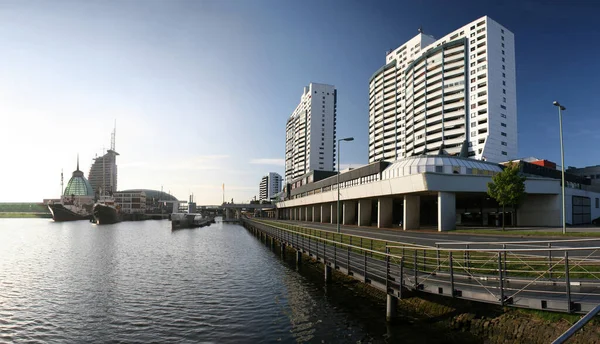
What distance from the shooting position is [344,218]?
76.9 m

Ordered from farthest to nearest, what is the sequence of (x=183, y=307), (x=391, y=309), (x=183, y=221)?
(x=183, y=221) → (x=183, y=307) → (x=391, y=309)

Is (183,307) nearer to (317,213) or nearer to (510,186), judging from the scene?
(510,186)


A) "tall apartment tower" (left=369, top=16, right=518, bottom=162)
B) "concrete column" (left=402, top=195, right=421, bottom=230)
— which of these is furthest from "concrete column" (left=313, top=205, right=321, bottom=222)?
"concrete column" (left=402, top=195, right=421, bottom=230)

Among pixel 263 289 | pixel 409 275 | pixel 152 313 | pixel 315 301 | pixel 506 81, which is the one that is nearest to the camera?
pixel 409 275

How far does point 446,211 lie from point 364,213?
20786 millimetres

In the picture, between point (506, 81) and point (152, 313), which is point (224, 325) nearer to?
point (152, 313)

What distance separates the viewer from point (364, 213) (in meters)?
66.6

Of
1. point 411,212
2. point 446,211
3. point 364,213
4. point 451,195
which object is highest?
point 451,195

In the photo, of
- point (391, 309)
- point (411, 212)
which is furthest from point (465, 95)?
point (391, 309)

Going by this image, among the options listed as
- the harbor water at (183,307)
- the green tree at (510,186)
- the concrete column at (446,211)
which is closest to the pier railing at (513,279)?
the harbor water at (183,307)

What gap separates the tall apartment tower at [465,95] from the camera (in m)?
107

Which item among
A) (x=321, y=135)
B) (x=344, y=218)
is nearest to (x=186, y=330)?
(x=344, y=218)

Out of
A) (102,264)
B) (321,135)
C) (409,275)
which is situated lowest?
(102,264)

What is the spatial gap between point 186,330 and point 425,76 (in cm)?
12594
